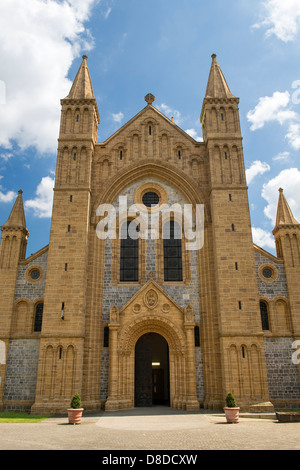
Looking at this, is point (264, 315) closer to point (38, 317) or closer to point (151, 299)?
point (151, 299)

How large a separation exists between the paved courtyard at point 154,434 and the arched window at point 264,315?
20.6 feet

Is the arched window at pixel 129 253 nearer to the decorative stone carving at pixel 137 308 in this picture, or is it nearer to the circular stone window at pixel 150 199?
the circular stone window at pixel 150 199

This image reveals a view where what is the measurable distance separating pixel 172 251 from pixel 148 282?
123 inches

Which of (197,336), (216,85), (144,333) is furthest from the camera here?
(216,85)

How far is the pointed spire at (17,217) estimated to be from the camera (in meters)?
25.1

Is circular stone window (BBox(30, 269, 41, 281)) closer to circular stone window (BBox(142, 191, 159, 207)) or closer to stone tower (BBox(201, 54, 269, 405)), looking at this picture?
circular stone window (BBox(142, 191, 159, 207))

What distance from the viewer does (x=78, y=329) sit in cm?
2150

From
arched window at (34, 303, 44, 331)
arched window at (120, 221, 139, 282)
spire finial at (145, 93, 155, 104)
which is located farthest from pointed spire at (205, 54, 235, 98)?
arched window at (34, 303, 44, 331)

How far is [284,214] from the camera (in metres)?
25.7

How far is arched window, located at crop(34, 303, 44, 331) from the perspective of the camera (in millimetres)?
23359

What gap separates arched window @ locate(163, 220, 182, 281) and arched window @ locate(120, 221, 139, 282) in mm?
1964

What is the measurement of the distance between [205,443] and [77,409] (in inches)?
288

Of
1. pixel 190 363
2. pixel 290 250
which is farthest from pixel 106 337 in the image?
pixel 290 250
